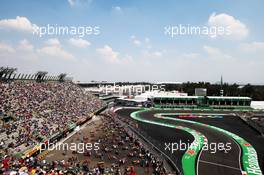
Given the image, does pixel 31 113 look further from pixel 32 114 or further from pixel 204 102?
pixel 204 102

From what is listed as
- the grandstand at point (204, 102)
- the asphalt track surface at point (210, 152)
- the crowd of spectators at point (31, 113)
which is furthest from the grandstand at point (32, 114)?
the grandstand at point (204, 102)

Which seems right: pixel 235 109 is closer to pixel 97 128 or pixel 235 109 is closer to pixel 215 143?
pixel 215 143

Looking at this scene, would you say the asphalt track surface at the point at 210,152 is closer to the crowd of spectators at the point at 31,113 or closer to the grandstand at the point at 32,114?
the grandstand at the point at 32,114

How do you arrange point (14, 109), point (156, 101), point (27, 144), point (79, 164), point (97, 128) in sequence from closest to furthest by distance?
point (79, 164), point (27, 144), point (14, 109), point (97, 128), point (156, 101)

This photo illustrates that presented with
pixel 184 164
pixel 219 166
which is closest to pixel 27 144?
pixel 184 164

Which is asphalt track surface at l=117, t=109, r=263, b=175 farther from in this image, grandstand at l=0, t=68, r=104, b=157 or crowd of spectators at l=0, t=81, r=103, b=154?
crowd of spectators at l=0, t=81, r=103, b=154

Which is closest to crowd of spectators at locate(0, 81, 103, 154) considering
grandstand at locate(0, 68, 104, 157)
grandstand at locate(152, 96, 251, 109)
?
grandstand at locate(0, 68, 104, 157)

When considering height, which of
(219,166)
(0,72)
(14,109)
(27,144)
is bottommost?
(219,166)

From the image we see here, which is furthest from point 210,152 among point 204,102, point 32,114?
point 204,102
